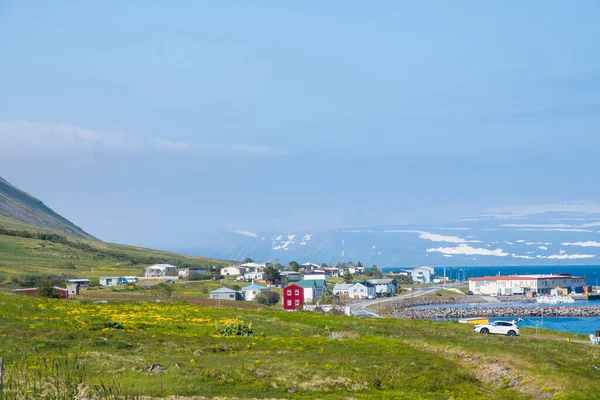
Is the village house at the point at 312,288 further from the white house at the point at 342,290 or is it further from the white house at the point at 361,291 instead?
the white house at the point at 342,290

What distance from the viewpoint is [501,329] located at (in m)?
64.6

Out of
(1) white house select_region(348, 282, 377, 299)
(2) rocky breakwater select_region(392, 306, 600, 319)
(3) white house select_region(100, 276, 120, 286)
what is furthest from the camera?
(1) white house select_region(348, 282, 377, 299)

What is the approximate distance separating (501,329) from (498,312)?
90375mm

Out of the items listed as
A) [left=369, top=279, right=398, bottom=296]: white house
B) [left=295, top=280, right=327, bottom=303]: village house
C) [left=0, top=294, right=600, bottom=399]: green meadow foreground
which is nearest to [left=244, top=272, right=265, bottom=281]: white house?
[left=369, top=279, right=398, bottom=296]: white house

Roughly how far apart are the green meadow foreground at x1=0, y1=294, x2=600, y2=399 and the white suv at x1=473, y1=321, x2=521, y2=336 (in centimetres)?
1404

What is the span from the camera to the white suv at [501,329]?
64.1 meters

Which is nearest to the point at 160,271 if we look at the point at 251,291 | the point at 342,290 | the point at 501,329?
the point at 342,290

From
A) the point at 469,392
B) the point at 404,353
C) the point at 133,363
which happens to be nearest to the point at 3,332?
the point at 133,363

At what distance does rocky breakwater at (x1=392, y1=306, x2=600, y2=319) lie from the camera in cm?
13838

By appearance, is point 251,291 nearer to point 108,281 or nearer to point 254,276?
point 108,281

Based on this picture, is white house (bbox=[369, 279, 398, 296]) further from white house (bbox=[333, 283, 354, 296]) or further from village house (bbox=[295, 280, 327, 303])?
village house (bbox=[295, 280, 327, 303])

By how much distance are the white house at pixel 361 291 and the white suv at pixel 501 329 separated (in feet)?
364

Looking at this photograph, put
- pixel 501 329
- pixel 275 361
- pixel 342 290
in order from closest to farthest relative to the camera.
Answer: pixel 275 361 → pixel 501 329 → pixel 342 290

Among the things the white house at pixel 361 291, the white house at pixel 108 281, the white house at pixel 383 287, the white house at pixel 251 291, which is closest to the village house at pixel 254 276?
the white house at pixel 361 291
